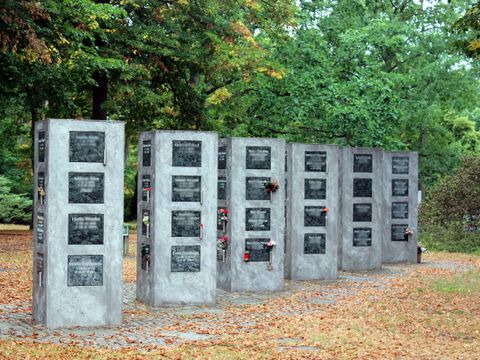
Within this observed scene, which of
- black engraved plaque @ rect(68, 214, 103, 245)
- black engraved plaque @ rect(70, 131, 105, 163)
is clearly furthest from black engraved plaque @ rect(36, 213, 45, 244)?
Result: black engraved plaque @ rect(70, 131, 105, 163)

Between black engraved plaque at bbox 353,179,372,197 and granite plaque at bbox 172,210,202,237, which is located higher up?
black engraved plaque at bbox 353,179,372,197

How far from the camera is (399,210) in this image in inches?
992

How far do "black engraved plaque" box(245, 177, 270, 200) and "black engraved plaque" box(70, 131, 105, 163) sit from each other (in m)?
5.12

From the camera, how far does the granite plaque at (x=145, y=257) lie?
15.9m

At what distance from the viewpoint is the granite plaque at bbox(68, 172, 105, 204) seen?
13320 mm

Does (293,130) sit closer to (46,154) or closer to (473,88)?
(473,88)

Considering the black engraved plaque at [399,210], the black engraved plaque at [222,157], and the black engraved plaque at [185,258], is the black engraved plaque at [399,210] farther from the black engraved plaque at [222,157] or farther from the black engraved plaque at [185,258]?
the black engraved plaque at [185,258]

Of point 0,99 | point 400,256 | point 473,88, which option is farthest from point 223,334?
point 473,88

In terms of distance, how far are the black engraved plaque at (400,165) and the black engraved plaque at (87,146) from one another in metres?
13.2

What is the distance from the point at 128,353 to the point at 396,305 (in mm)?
6112

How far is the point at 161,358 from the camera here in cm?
1073

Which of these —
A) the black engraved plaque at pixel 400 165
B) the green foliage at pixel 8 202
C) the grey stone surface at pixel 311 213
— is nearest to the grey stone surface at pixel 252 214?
the grey stone surface at pixel 311 213

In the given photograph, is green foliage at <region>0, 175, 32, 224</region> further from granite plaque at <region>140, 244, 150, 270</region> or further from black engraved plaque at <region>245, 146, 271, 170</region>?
granite plaque at <region>140, 244, 150, 270</region>

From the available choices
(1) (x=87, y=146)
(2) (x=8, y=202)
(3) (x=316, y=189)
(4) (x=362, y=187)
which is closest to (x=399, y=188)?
(4) (x=362, y=187)
